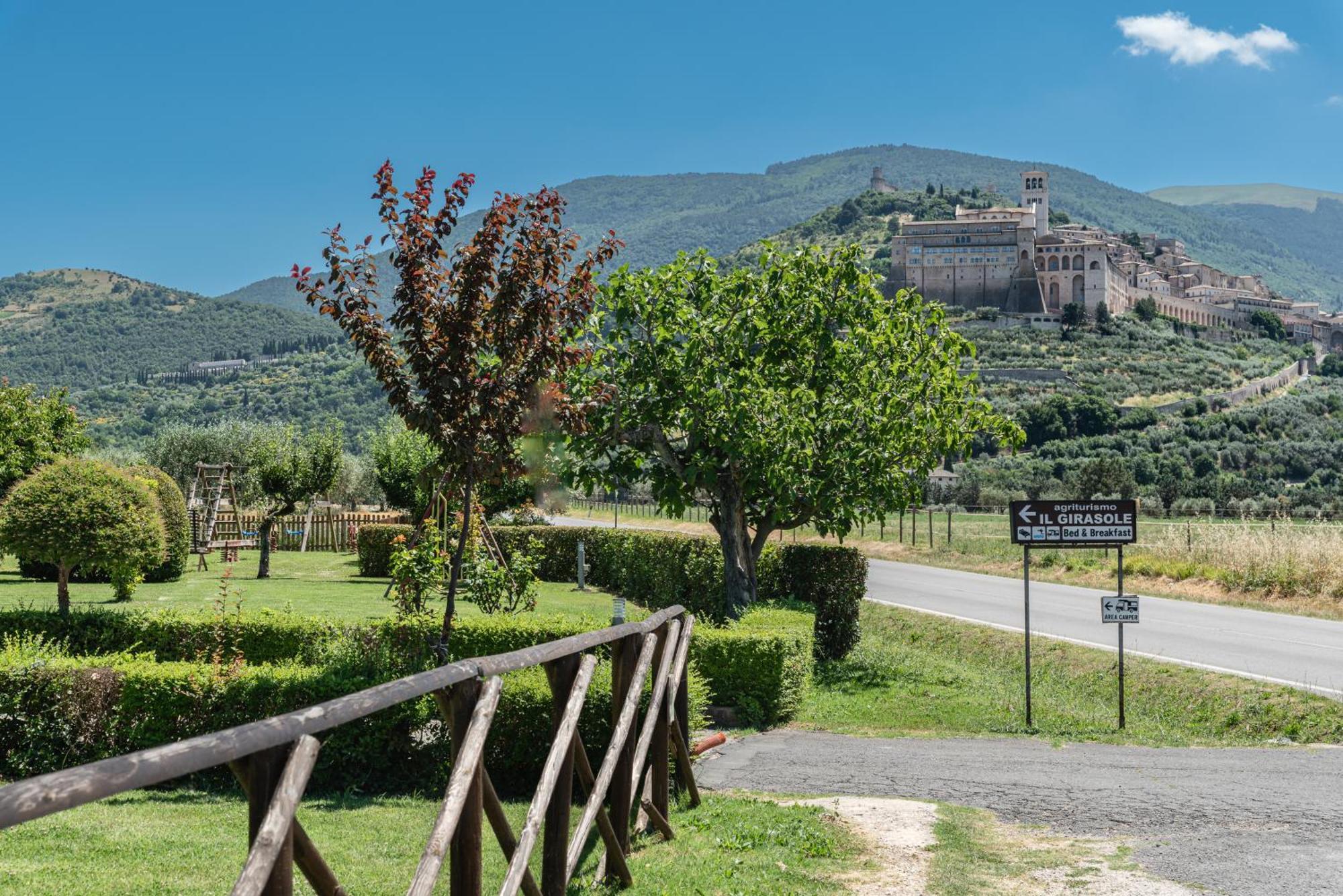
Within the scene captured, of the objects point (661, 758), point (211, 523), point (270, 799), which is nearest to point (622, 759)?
point (661, 758)

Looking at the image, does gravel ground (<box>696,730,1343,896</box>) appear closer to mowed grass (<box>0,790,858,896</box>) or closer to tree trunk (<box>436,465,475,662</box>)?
mowed grass (<box>0,790,858,896</box>)

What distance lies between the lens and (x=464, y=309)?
9555 mm

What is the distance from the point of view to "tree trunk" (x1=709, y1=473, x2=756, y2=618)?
1588 cm

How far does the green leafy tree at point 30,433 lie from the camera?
1142 inches

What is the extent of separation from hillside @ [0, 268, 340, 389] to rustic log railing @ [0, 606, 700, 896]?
15716cm

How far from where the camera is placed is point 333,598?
883 inches

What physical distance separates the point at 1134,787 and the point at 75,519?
13.9 m

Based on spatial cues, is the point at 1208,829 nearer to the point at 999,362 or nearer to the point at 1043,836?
the point at 1043,836

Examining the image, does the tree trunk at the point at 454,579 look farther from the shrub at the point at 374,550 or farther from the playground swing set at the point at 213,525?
the playground swing set at the point at 213,525

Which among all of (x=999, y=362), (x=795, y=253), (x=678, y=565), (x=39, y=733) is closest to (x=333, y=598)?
(x=678, y=565)

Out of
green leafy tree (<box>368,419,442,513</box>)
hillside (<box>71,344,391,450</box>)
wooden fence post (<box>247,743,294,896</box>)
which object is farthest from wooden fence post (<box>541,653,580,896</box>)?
hillside (<box>71,344,391,450</box>)

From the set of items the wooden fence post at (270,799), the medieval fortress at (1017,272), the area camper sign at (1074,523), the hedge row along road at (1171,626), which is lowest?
the hedge row along road at (1171,626)

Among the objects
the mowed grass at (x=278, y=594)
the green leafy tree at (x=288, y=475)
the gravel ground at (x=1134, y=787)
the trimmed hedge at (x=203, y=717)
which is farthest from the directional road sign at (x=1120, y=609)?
the green leafy tree at (x=288, y=475)

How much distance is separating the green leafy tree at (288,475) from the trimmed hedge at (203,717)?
17.6m
